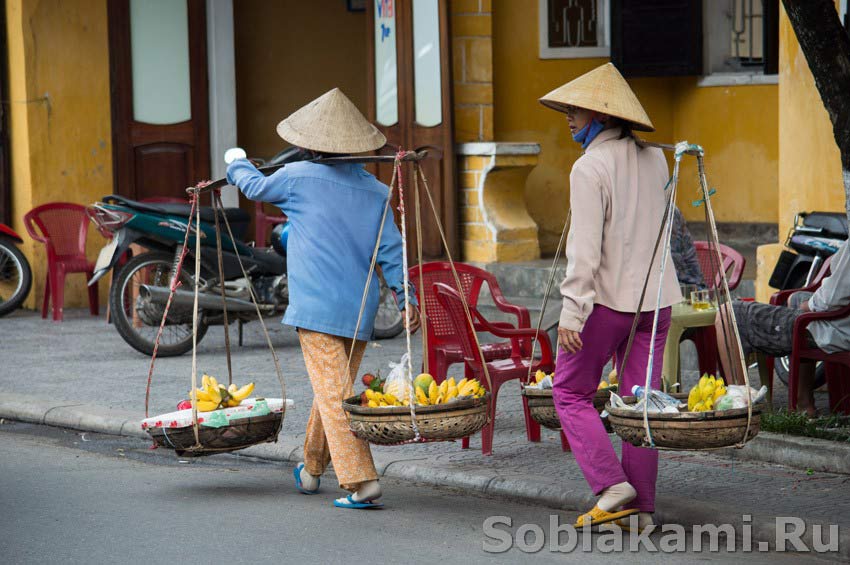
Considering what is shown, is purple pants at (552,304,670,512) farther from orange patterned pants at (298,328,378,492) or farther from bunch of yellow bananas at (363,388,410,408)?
orange patterned pants at (298,328,378,492)

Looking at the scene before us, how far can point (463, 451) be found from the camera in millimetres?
7262

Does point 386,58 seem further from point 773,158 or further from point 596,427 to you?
point 596,427

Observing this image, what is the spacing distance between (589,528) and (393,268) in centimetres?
144

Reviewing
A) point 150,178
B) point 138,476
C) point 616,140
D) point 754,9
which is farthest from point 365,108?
point 616,140

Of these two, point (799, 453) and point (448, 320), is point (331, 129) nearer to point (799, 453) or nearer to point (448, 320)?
point (448, 320)

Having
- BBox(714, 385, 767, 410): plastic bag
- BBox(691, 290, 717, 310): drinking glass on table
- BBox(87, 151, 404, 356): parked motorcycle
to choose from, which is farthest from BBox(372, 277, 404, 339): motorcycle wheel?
BBox(714, 385, 767, 410): plastic bag

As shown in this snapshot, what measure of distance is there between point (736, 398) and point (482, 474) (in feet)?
5.50

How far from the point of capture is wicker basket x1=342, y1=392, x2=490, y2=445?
5562 millimetres

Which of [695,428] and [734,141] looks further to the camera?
Answer: [734,141]

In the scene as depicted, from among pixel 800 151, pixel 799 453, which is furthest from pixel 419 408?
pixel 800 151

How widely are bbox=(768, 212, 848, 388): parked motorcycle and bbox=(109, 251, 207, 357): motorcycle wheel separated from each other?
14.7 feet

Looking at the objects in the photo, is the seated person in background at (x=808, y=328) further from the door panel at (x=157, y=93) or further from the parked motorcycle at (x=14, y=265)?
the parked motorcycle at (x=14, y=265)

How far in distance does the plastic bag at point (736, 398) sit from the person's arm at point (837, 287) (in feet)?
6.17

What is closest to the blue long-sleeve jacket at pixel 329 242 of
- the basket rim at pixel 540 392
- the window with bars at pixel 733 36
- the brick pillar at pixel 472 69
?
the basket rim at pixel 540 392
